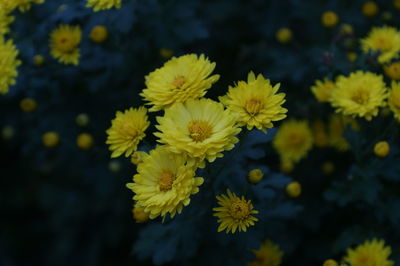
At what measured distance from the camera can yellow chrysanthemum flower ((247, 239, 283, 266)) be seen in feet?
8.32

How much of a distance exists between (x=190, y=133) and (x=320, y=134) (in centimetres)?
138

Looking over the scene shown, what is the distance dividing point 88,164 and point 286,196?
1483mm

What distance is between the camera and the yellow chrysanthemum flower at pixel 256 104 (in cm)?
189

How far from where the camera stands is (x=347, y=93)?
2.41m

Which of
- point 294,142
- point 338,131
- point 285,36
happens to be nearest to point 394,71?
point 338,131

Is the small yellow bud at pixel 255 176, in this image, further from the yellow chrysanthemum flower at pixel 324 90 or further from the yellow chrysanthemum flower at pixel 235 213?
the yellow chrysanthemum flower at pixel 324 90

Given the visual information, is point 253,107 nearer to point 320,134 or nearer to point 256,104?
point 256,104

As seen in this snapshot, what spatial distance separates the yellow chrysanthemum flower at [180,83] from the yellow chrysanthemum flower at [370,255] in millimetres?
1114

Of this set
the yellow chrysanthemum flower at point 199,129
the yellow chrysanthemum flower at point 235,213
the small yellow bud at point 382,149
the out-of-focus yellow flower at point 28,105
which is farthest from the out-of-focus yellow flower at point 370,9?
the out-of-focus yellow flower at point 28,105

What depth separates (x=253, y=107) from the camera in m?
1.90

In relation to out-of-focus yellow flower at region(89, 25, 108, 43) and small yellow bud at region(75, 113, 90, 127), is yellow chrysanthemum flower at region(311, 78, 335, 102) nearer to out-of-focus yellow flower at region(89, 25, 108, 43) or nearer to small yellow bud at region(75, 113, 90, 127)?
out-of-focus yellow flower at region(89, 25, 108, 43)

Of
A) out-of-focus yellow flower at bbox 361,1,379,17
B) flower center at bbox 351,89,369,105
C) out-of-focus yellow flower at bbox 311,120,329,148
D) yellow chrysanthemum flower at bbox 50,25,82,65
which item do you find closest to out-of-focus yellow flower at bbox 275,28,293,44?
out-of-focus yellow flower at bbox 361,1,379,17

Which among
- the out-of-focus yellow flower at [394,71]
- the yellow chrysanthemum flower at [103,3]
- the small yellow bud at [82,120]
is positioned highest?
the yellow chrysanthemum flower at [103,3]

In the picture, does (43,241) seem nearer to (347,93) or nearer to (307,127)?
(307,127)
